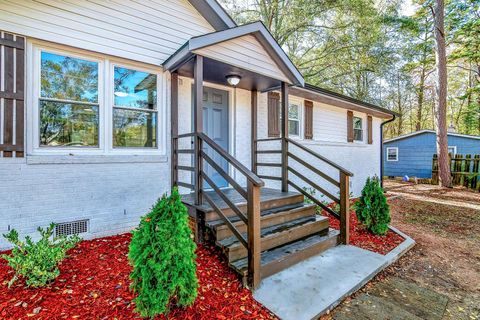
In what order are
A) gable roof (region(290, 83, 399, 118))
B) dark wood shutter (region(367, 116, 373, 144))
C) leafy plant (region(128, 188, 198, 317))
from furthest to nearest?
1. dark wood shutter (region(367, 116, 373, 144))
2. gable roof (region(290, 83, 399, 118))
3. leafy plant (region(128, 188, 198, 317))

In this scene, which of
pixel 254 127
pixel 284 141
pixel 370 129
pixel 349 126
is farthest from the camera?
pixel 370 129

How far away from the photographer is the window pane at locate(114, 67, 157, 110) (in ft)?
13.5

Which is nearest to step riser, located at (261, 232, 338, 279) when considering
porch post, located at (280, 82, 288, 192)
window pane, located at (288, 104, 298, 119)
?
porch post, located at (280, 82, 288, 192)

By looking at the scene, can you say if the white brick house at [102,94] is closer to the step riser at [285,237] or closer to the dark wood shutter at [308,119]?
the step riser at [285,237]

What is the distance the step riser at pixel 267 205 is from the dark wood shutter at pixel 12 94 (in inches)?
104

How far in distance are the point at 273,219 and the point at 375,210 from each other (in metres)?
2.20

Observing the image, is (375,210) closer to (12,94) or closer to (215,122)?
(215,122)

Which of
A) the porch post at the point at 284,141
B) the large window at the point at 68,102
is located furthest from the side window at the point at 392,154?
the large window at the point at 68,102

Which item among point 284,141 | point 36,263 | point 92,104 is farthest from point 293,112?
point 36,263

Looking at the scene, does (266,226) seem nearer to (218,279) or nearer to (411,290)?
(218,279)

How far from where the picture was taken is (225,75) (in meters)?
4.66

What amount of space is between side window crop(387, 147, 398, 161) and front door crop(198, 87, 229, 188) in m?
15.2

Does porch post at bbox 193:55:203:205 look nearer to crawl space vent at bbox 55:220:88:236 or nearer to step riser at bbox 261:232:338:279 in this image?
step riser at bbox 261:232:338:279

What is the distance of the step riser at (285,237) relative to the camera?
3.02 m
